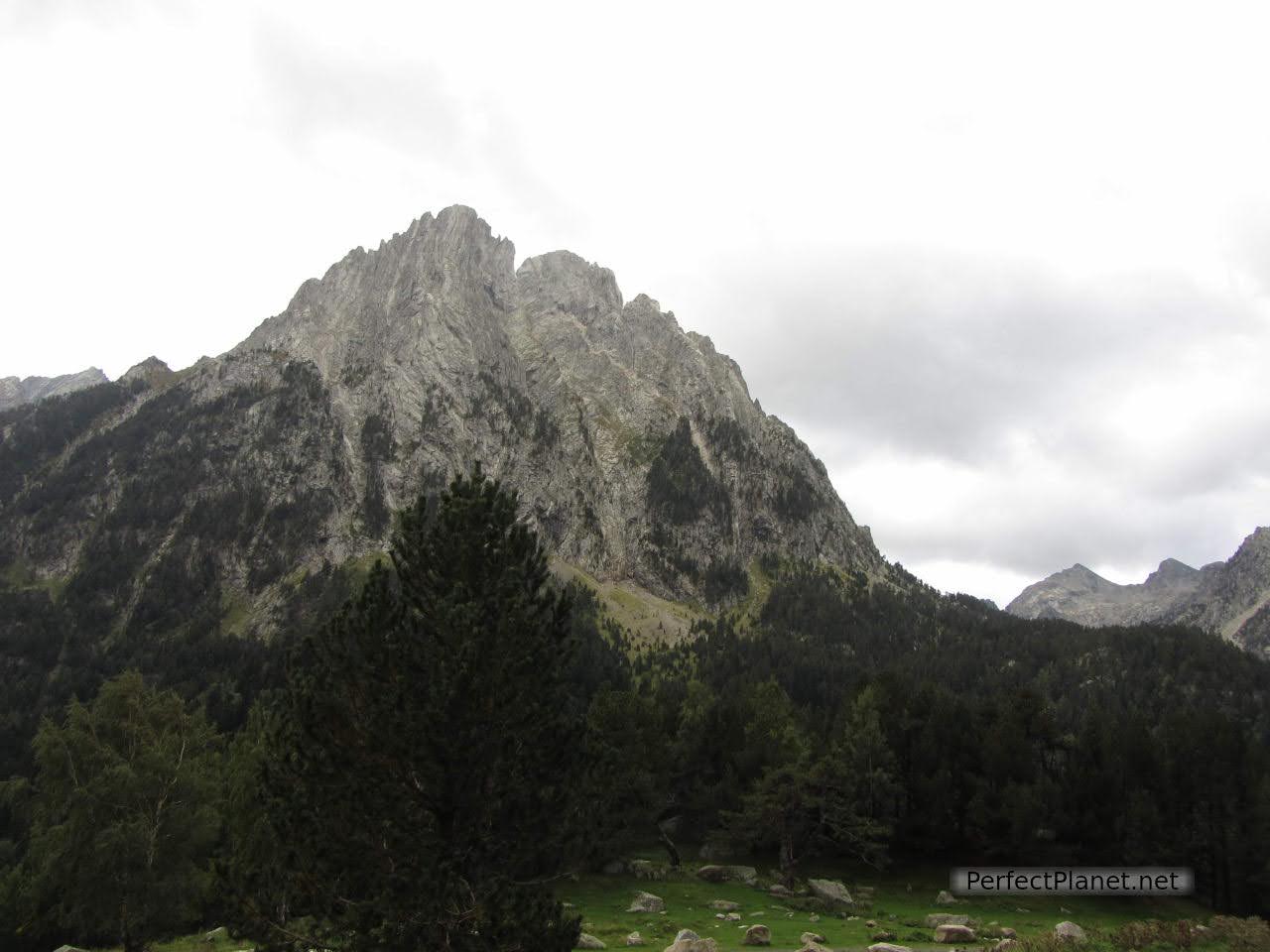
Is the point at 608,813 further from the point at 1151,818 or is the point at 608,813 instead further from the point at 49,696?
the point at 49,696

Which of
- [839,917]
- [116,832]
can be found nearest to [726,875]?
[839,917]

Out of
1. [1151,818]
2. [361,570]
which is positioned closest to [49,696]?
[361,570]

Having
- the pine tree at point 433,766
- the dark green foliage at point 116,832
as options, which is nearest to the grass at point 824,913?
the dark green foliage at point 116,832

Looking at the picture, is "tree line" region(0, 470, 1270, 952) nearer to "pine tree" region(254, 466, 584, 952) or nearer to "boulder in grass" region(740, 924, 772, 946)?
"pine tree" region(254, 466, 584, 952)

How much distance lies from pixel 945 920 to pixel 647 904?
1669 cm

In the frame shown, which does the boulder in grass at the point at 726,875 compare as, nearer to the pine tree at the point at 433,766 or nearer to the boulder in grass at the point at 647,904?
the boulder in grass at the point at 647,904

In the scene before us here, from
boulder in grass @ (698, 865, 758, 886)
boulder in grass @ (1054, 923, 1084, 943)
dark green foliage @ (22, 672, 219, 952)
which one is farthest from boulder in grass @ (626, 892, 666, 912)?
dark green foliage @ (22, 672, 219, 952)

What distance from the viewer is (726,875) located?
53031 millimetres

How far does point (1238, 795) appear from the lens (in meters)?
52.8

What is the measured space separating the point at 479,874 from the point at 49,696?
161103 millimetres

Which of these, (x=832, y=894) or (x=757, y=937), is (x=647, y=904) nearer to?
(x=757, y=937)

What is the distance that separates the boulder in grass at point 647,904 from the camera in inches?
1619

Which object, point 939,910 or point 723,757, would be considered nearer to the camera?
point 939,910

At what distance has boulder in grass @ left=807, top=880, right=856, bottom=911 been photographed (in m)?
43.9
